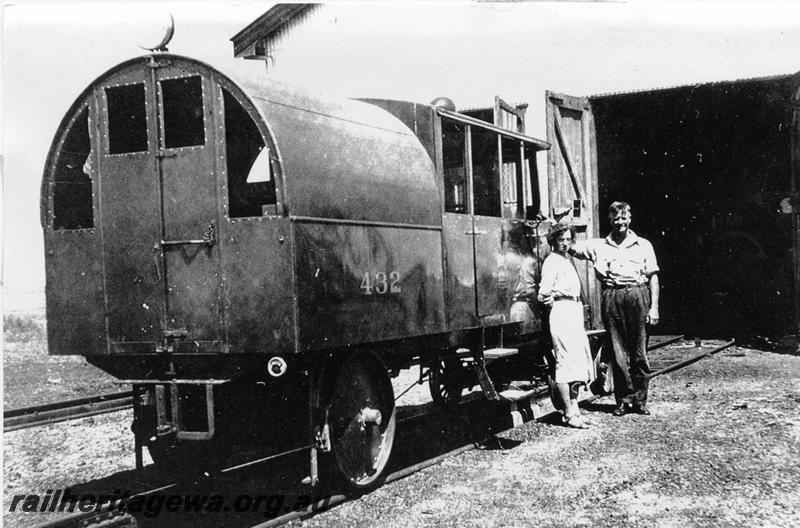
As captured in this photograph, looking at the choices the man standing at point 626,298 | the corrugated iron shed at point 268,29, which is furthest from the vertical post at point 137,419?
the corrugated iron shed at point 268,29

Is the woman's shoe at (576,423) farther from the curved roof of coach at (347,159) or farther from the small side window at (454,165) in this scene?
the curved roof of coach at (347,159)

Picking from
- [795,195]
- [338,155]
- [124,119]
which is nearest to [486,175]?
[338,155]

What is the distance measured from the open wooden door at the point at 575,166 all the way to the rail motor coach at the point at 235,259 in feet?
11.7

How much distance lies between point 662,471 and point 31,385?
391 inches

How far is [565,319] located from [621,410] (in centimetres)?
136

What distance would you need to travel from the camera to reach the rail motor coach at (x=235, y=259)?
4922 mm

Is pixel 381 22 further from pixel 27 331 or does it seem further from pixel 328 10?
pixel 27 331

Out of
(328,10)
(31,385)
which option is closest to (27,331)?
(31,385)

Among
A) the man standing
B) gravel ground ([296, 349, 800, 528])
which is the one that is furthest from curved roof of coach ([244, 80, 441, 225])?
the man standing

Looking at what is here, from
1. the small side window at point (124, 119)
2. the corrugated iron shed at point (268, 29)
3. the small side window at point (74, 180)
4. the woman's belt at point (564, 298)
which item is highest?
the corrugated iron shed at point (268, 29)

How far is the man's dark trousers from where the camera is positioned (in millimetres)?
8109

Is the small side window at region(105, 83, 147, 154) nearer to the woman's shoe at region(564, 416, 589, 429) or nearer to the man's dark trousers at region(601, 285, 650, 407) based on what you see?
the woman's shoe at region(564, 416, 589, 429)

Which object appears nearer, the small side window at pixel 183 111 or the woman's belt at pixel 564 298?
the small side window at pixel 183 111

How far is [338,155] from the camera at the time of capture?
5383mm
